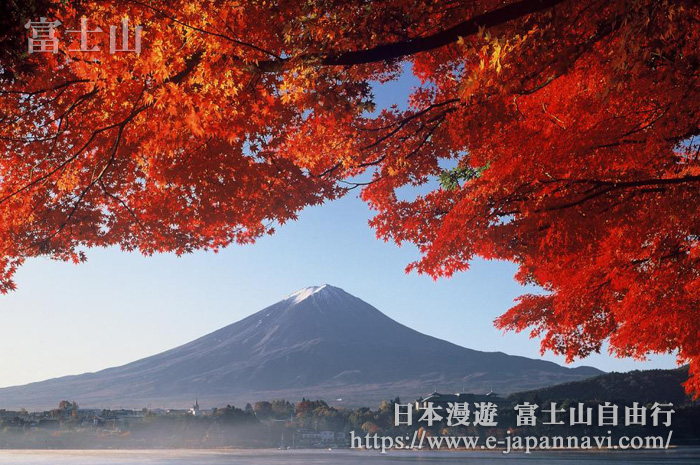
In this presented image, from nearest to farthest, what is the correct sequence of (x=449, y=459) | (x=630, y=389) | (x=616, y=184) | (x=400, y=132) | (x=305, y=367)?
(x=616, y=184) → (x=400, y=132) → (x=449, y=459) → (x=630, y=389) → (x=305, y=367)

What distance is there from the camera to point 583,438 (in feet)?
116

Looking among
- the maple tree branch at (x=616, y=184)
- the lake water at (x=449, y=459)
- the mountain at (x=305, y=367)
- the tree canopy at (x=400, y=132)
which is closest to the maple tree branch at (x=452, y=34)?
the tree canopy at (x=400, y=132)

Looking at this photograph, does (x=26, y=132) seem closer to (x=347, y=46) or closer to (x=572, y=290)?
(x=347, y=46)

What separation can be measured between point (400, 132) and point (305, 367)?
15937cm

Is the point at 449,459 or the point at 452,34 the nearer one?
the point at 452,34

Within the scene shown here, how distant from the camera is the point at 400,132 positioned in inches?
415

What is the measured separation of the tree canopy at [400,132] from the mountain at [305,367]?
116941 millimetres

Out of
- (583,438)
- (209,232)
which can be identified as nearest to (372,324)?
(583,438)

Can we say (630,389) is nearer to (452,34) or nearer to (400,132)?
(400,132)

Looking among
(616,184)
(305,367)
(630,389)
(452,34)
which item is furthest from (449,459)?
(305,367)

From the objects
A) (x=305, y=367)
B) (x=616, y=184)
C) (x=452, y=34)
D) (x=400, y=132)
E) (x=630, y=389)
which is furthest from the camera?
(x=305, y=367)

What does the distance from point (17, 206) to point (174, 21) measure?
6.30 meters

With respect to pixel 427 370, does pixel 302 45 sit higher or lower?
higher

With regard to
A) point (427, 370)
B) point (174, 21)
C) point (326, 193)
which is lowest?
point (427, 370)
